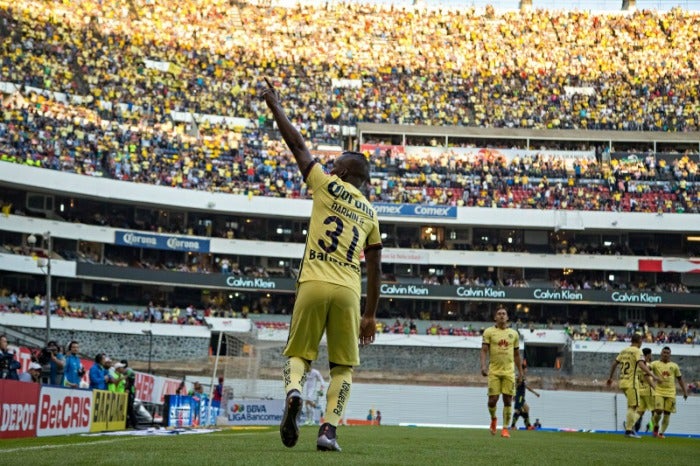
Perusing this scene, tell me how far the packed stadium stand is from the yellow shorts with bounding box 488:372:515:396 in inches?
1683

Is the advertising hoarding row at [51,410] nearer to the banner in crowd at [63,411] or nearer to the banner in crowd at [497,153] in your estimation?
the banner in crowd at [63,411]

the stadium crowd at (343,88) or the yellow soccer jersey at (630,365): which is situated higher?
the stadium crowd at (343,88)

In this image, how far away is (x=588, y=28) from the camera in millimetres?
91125

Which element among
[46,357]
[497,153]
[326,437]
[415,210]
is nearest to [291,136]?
[326,437]

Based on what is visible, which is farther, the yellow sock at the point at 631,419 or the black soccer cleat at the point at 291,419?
the yellow sock at the point at 631,419

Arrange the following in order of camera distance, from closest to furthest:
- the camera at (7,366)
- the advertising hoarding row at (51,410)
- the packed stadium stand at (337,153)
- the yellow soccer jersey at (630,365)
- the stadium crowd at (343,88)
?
the advertising hoarding row at (51,410) < the camera at (7,366) < the yellow soccer jersey at (630,365) < the packed stadium stand at (337,153) < the stadium crowd at (343,88)

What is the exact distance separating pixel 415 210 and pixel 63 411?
51.8m

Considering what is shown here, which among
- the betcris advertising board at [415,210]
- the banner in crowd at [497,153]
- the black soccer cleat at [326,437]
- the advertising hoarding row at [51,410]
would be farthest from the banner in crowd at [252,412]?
the banner in crowd at [497,153]

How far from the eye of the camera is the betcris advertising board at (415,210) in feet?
224

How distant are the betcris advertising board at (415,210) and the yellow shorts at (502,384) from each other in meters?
49.6

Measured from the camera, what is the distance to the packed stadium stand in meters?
64.4

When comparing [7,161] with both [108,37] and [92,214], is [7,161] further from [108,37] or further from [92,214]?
[108,37]

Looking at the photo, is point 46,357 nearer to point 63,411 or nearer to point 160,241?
point 63,411

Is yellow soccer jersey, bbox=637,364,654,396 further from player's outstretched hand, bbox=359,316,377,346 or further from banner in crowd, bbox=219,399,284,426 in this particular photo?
player's outstretched hand, bbox=359,316,377,346
